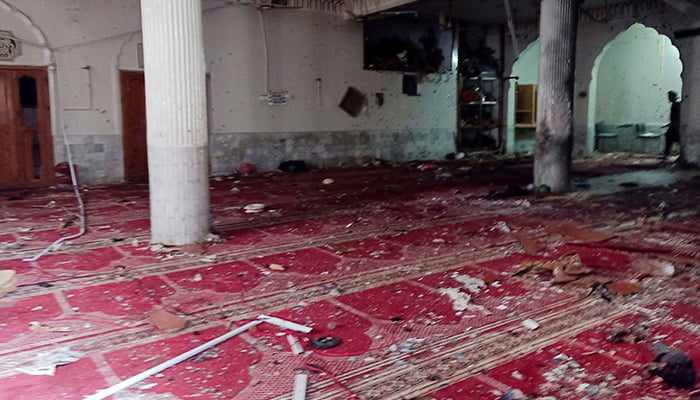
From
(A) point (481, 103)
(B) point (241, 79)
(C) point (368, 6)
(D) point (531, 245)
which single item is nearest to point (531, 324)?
(D) point (531, 245)

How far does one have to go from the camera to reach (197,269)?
15.5 ft

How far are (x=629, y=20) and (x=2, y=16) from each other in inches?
513

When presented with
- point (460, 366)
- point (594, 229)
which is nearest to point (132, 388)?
point (460, 366)

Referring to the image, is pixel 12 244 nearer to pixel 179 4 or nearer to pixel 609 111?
pixel 179 4

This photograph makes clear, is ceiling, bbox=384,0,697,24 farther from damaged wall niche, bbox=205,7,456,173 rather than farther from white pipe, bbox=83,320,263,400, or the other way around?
white pipe, bbox=83,320,263,400

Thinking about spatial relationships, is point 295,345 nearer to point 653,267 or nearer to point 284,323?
point 284,323

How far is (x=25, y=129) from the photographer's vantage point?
31.0 ft

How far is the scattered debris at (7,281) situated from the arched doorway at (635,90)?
1453 centimetres

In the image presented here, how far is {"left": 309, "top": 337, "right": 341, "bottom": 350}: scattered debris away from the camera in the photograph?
124 inches

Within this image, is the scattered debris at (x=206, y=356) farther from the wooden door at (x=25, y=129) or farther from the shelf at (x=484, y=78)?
the shelf at (x=484, y=78)

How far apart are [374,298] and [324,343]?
0.89m

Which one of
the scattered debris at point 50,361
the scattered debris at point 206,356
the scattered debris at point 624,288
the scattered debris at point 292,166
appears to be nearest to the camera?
the scattered debris at point 50,361

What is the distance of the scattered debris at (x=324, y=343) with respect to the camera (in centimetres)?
315

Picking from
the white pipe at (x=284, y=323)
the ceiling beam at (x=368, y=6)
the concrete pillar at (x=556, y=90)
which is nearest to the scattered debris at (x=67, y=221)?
the white pipe at (x=284, y=323)
